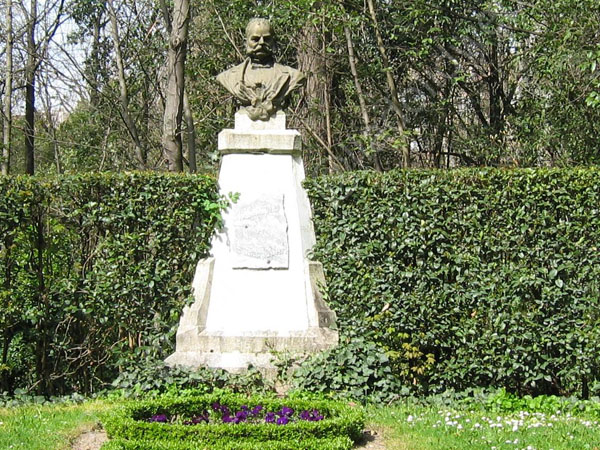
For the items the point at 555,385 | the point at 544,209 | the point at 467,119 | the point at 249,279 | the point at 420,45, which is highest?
the point at 420,45

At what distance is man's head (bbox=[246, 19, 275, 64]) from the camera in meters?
7.40

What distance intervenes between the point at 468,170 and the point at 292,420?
11.0 feet

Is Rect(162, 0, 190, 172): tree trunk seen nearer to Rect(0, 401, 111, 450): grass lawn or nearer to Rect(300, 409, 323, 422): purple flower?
Rect(0, 401, 111, 450): grass lawn

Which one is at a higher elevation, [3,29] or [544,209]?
[3,29]

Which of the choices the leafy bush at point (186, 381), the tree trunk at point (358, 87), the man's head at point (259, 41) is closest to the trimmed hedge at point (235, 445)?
the leafy bush at point (186, 381)

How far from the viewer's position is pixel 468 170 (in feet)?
23.9

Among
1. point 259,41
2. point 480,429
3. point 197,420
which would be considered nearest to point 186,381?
point 197,420

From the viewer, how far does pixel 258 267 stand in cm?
711

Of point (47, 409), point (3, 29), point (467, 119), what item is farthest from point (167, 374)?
point (3, 29)

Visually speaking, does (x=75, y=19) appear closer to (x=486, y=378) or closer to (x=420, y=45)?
(x=420, y=45)

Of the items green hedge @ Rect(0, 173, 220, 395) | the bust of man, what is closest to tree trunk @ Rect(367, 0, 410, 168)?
the bust of man

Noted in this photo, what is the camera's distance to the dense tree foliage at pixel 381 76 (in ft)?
36.1

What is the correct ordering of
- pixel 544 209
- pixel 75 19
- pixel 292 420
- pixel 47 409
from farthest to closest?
pixel 75 19 < pixel 544 209 < pixel 47 409 < pixel 292 420

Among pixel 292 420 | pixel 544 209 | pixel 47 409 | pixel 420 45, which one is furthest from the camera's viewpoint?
pixel 420 45
